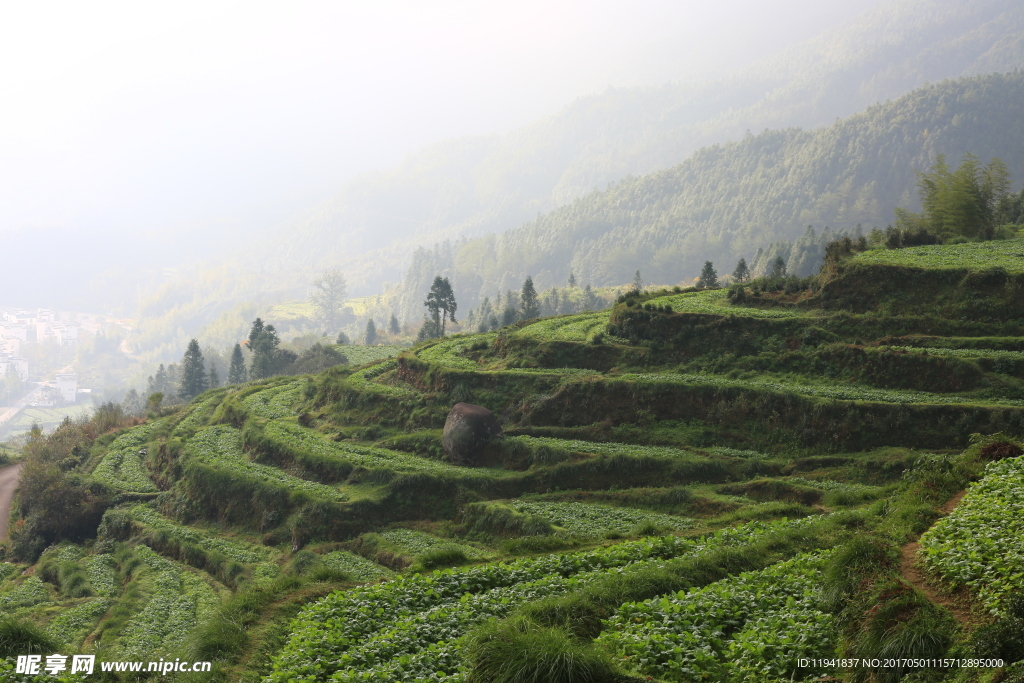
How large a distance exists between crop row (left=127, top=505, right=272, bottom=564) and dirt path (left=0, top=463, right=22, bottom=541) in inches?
388

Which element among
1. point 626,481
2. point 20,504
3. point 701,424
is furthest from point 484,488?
point 20,504

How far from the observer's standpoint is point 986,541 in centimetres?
1063

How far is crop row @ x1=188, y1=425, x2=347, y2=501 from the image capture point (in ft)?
105

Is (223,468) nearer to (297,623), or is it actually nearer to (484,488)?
(484,488)

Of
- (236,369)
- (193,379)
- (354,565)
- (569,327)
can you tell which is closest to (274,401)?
(569,327)

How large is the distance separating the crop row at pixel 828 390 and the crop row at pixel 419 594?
1383 cm

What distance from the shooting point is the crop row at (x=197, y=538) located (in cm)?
2896

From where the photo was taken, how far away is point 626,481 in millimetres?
28859

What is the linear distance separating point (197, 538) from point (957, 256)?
140 ft

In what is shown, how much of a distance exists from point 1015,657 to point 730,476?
20.3m

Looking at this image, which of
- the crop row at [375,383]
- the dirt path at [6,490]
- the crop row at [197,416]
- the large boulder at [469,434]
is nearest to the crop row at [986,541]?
the large boulder at [469,434]

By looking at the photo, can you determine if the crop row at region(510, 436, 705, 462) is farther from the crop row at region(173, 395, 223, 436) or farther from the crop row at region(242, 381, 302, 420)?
the crop row at region(173, 395, 223, 436)

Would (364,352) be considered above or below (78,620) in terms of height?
above

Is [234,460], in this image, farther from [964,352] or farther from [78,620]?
[964,352]
